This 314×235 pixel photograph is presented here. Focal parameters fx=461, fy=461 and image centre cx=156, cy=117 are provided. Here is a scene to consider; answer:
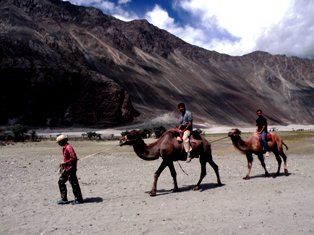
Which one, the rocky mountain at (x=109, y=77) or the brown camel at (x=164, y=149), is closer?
the brown camel at (x=164, y=149)

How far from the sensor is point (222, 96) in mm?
153625

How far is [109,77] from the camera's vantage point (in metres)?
120

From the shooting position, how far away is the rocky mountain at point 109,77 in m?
97.6

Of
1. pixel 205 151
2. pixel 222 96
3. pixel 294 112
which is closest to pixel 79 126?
pixel 222 96

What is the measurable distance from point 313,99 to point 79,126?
13293cm

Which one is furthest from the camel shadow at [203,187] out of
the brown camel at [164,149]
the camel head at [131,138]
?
the camel head at [131,138]

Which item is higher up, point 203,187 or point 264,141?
point 264,141

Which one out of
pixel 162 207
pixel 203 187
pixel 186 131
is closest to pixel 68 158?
pixel 162 207

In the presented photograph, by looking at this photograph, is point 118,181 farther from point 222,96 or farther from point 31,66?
point 222,96

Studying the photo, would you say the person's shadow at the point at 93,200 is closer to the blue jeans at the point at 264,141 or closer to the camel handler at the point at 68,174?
the camel handler at the point at 68,174

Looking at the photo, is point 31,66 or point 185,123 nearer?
point 185,123

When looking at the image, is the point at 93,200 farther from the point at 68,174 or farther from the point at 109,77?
the point at 109,77

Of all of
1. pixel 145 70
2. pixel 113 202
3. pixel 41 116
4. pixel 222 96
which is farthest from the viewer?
pixel 222 96

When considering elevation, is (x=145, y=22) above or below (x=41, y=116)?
above
